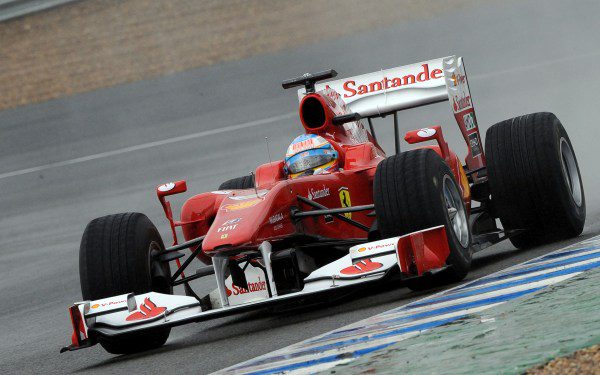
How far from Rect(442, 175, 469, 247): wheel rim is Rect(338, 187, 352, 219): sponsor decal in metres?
0.87

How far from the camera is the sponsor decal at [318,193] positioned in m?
9.03

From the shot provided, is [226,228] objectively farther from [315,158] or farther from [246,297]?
[315,158]

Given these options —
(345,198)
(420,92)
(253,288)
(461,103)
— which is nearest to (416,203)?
(345,198)

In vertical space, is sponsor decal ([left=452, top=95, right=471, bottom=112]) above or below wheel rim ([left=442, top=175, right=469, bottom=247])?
above

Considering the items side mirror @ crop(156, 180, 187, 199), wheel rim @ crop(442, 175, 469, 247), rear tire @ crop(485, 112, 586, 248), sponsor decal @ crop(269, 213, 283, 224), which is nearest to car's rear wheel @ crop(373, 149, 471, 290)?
wheel rim @ crop(442, 175, 469, 247)

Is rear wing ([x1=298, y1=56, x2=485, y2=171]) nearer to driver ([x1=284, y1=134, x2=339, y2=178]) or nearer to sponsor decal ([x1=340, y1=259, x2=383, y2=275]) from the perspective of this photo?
driver ([x1=284, y1=134, x2=339, y2=178])

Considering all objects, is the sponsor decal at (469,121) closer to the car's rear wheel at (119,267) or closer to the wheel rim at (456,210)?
the wheel rim at (456,210)

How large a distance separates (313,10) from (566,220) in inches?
635

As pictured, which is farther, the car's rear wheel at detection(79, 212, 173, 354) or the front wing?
the car's rear wheel at detection(79, 212, 173, 354)

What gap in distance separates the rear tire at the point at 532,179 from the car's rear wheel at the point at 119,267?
9.84 ft

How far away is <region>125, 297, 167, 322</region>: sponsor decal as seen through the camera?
828 centimetres

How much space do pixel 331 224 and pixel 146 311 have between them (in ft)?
5.61

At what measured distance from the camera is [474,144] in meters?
10.9

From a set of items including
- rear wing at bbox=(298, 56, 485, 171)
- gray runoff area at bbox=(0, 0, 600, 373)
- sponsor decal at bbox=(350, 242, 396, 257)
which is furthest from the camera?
gray runoff area at bbox=(0, 0, 600, 373)
